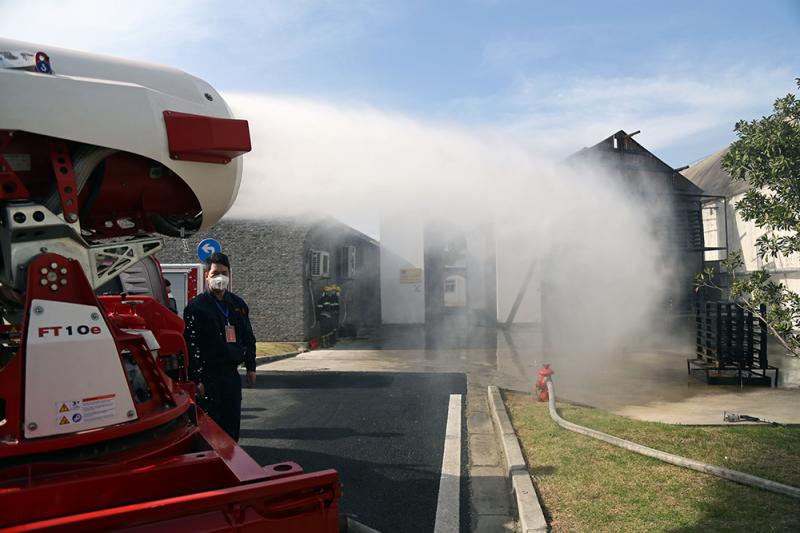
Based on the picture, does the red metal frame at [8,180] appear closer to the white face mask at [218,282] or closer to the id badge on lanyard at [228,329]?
the white face mask at [218,282]

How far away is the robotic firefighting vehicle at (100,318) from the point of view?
2018mm

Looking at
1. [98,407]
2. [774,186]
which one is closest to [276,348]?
[774,186]

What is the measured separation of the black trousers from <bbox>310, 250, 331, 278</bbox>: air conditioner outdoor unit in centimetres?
1188

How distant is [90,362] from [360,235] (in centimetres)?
1875

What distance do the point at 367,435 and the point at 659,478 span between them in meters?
3.22

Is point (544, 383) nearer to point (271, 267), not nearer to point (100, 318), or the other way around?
point (100, 318)

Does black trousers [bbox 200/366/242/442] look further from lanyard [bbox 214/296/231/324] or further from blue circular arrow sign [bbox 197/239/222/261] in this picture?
blue circular arrow sign [bbox 197/239/222/261]

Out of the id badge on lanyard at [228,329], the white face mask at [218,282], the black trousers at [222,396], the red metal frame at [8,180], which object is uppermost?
the red metal frame at [8,180]

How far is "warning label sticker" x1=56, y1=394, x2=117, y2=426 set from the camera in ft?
7.10

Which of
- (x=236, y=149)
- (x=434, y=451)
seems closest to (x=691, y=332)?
(x=434, y=451)

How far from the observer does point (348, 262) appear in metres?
20.6

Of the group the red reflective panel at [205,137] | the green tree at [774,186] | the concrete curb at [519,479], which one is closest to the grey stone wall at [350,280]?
the concrete curb at [519,479]

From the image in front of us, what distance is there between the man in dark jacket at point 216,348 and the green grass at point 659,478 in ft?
8.18

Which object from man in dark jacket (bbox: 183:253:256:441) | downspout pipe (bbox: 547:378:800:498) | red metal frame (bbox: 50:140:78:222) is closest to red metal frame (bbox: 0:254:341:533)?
red metal frame (bbox: 50:140:78:222)
